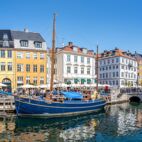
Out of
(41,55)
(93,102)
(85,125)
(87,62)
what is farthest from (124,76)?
(85,125)

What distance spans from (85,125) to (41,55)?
32831 mm

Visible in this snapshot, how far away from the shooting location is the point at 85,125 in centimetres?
3291

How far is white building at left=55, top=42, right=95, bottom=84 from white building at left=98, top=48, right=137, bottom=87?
687 inches

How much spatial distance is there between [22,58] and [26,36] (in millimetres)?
5344

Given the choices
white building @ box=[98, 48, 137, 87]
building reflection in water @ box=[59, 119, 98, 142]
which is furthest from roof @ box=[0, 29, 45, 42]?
building reflection in water @ box=[59, 119, 98, 142]

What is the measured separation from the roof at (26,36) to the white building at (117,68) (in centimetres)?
3357

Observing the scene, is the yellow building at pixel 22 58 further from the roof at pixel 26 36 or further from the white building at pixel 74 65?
the white building at pixel 74 65

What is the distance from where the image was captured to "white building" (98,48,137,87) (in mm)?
90188

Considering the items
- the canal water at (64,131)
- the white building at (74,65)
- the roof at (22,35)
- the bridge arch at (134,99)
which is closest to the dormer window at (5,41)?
the roof at (22,35)

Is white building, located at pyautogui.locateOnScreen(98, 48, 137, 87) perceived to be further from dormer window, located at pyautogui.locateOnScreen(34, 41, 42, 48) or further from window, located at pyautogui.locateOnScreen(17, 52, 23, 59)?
window, located at pyautogui.locateOnScreen(17, 52, 23, 59)

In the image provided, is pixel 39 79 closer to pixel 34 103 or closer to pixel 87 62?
pixel 87 62

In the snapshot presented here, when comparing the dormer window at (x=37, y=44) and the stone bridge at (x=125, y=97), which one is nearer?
the dormer window at (x=37, y=44)

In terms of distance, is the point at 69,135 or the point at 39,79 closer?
the point at 69,135

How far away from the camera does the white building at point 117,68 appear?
9019 centimetres
